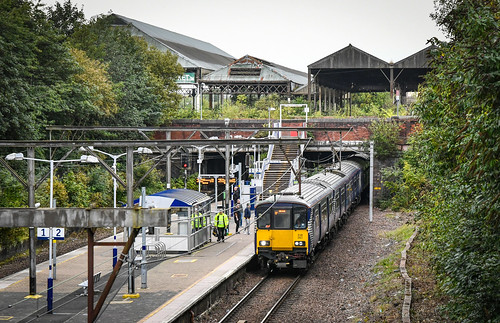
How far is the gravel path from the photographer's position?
16.3 metres

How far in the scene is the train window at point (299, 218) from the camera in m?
20.4

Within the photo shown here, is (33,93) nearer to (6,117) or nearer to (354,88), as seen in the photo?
(6,117)

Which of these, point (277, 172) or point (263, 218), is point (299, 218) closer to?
point (263, 218)

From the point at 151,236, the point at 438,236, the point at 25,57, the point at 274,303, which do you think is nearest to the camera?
the point at 438,236

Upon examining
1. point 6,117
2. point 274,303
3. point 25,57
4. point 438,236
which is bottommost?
point 274,303

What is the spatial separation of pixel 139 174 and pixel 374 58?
21186mm

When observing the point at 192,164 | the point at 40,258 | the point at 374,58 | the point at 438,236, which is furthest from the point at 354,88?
the point at 438,236

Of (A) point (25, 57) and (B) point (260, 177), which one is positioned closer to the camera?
(A) point (25, 57)

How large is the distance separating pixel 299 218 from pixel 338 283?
2391mm

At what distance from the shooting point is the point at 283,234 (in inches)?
808

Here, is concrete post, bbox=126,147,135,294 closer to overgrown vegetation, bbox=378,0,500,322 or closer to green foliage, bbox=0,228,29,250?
overgrown vegetation, bbox=378,0,500,322

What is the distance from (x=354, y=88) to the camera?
71188mm

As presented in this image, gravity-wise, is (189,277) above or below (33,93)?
below

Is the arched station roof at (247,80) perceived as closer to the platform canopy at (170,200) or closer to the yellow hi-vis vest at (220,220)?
the yellow hi-vis vest at (220,220)
